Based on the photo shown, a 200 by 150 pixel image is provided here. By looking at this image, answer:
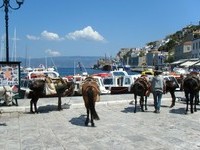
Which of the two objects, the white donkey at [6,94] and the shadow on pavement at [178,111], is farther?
the white donkey at [6,94]

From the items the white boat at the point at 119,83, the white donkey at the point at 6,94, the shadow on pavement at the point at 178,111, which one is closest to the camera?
the shadow on pavement at the point at 178,111

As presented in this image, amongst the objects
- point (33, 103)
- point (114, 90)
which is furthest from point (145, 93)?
point (114, 90)

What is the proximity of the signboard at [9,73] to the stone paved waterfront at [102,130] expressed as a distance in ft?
3.90

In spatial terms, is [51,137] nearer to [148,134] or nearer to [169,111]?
[148,134]

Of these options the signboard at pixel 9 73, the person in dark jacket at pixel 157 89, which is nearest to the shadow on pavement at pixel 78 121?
the person in dark jacket at pixel 157 89

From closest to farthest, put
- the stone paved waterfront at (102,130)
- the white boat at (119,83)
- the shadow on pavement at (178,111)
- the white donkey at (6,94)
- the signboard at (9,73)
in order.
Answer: the stone paved waterfront at (102,130) → the shadow on pavement at (178,111) → the white donkey at (6,94) → the signboard at (9,73) → the white boat at (119,83)

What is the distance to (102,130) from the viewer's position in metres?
11.8

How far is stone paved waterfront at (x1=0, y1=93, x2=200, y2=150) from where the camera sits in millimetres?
9859

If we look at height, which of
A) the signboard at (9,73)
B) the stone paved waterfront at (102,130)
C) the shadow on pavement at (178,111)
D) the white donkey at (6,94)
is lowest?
the stone paved waterfront at (102,130)

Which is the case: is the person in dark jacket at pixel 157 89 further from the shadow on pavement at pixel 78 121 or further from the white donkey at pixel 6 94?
the white donkey at pixel 6 94

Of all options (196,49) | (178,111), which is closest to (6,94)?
(178,111)

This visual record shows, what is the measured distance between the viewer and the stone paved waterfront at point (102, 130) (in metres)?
9.86

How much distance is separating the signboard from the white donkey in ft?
1.44

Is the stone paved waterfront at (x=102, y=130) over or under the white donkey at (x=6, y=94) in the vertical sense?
under
